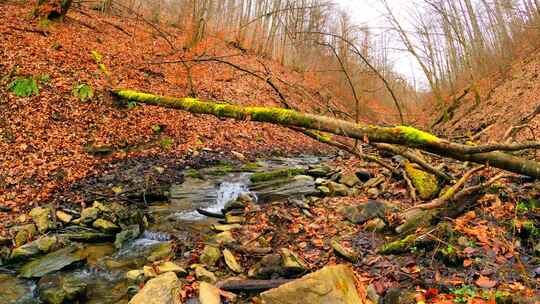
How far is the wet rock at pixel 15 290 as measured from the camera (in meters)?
4.82

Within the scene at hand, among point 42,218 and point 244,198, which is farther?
point 244,198

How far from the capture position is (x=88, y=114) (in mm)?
10633

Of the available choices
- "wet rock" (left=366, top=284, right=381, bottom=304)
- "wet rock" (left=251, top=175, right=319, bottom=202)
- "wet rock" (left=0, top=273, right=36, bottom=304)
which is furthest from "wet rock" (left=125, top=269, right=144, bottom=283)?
"wet rock" (left=251, top=175, right=319, bottom=202)

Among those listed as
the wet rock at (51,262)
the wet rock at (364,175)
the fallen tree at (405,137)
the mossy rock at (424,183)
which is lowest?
the wet rock at (51,262)

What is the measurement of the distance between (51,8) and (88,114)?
633 centimetres

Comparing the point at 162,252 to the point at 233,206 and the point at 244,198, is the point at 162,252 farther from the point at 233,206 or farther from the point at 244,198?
the point at 244,198

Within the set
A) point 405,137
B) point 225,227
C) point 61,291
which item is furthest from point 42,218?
point 405,137

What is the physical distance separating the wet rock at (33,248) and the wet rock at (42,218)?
1.36 feet

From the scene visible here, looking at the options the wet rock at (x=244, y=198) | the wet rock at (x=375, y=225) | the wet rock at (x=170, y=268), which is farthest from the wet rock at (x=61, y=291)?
the wet rock at (x=375, y=225)

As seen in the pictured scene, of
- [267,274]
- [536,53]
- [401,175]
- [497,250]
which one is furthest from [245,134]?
[536,53]

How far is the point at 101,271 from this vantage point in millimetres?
5590

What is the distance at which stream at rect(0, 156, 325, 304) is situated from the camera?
5039 millimetres

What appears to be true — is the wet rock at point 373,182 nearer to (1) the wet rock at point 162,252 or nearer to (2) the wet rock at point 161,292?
(1) the wet rock at point 162,252

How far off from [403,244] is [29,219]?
6.79m
